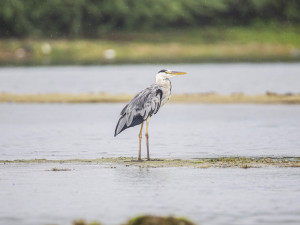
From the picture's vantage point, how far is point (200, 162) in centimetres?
1571

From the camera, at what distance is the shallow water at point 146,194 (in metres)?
11.0

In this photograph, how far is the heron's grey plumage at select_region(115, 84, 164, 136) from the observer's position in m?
16.2

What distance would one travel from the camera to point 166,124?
2431 cm

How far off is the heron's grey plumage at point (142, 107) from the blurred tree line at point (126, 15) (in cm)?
10790

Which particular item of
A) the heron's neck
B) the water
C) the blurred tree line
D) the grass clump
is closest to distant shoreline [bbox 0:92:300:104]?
the water

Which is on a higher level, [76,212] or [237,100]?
[237,100]

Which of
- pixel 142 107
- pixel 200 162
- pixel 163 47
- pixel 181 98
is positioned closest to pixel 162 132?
pixel 142 107

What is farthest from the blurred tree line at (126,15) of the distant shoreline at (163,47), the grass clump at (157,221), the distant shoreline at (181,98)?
the grass clump at (157,221)

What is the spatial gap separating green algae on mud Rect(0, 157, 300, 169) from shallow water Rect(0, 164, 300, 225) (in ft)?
1.41

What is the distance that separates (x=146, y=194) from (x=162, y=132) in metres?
9.55

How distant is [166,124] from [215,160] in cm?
840

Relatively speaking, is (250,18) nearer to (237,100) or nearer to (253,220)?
(237,100)

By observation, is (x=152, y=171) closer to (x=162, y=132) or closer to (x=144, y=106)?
(x=144, y=106)

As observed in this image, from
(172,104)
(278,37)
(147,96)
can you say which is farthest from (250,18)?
(147,96)
